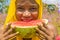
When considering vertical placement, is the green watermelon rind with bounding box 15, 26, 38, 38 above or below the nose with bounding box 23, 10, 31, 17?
below

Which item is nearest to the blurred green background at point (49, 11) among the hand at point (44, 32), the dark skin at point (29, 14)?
the dark skin at point (29, 14)

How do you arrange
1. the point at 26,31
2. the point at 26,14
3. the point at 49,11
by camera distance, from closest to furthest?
the point at 26,31, the point at 26,14, the point at 49,11

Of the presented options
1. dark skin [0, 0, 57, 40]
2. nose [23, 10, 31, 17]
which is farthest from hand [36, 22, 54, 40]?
nose [23, 10, 31, 17]

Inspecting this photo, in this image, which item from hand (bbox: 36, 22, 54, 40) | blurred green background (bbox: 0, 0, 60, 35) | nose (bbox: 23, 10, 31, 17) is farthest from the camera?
blurred green background (bbox: 0, 0, 60, 35)

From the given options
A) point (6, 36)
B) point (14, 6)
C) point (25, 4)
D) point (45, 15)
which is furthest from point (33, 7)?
point (45, 15)

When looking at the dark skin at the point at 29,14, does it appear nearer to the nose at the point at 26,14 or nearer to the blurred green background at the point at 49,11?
the nose at the point at 26,14

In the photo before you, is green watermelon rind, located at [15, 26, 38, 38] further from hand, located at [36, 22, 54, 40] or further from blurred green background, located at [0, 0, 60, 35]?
blurred green background, located at [0, 0, 60, 35]

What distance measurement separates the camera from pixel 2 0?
3117 millimetres

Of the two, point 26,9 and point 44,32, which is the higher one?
point 26,9

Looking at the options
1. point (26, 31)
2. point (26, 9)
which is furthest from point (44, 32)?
point (26, 9)

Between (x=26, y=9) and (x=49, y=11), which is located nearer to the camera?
(x=26, y=9)

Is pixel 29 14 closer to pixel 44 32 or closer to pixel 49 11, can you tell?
pixel 44 32

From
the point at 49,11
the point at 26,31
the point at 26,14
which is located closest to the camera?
the point at 26,31

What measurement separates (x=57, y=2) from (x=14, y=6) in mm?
1334
